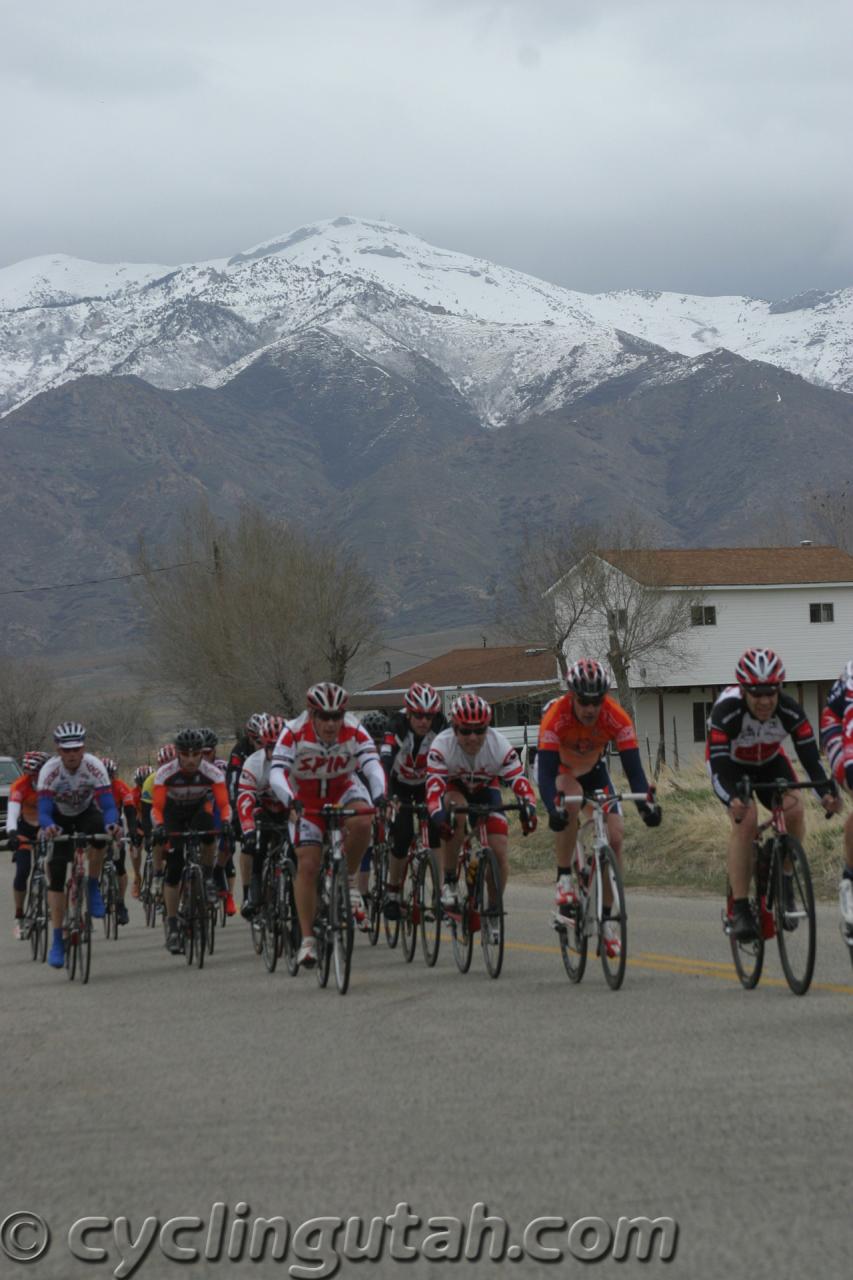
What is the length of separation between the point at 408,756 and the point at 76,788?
2.67 meters

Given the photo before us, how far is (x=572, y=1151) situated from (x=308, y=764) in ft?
18.7

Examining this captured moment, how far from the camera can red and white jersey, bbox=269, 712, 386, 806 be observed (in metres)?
11.6

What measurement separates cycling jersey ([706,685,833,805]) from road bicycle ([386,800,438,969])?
2871 millimetres

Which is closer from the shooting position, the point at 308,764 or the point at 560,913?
the point at 560,913

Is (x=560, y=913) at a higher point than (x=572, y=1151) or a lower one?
higher

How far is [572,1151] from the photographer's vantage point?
626 cm

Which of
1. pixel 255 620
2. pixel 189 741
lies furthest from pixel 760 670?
pixel 255 620

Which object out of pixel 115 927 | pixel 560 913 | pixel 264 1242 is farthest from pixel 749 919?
pixel 115 927

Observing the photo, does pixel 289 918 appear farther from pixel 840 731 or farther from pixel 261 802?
pixel 840 731

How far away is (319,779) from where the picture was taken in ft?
38.7

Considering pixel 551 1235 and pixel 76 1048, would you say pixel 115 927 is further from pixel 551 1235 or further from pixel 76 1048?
pixel 551 1235

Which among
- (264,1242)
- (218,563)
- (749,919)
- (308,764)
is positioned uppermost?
(218,563)

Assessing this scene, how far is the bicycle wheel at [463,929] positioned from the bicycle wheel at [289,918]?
50.3 inches

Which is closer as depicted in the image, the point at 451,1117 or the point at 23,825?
the point at 451,1117
